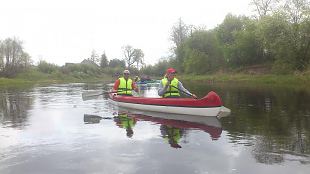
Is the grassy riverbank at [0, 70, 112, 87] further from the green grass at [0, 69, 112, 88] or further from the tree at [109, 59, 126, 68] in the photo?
the tree at [109, 59, 126, 68]

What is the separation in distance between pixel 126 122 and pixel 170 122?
1.70 metres

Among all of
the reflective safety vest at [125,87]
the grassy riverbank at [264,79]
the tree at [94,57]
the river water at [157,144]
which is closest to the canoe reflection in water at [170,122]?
the river water at [157,144]

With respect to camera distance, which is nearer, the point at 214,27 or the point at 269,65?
the point at 269,65

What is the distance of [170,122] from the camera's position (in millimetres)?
12523

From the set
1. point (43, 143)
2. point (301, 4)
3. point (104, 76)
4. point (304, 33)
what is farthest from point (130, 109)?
point (104, 76)

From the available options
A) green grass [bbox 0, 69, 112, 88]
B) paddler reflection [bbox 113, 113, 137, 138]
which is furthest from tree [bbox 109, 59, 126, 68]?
paddler reflection [bbox 113, 113, 137, 138]

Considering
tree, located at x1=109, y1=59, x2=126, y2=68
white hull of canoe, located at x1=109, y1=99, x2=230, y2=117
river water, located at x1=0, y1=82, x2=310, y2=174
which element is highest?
tree, located at x1=109, y1=59, x2=126, y2=68

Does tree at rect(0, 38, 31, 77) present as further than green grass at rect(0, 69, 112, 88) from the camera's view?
Yes

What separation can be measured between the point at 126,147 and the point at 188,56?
2083 inches

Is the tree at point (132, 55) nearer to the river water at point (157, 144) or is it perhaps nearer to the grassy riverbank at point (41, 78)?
the grassy riverbank at point (41, 78)

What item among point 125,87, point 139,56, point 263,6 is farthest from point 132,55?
point 125,87

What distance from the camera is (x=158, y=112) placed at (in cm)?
1494

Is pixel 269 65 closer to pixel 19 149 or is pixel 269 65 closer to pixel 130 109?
pixel 130 109

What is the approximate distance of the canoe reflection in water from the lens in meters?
10.1
